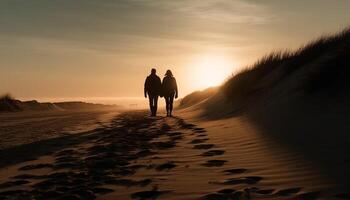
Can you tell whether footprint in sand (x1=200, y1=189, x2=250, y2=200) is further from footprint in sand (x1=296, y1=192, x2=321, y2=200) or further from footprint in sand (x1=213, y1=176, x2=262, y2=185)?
footprint in sand (x1=296, y1=192, x2=321, y2=200)

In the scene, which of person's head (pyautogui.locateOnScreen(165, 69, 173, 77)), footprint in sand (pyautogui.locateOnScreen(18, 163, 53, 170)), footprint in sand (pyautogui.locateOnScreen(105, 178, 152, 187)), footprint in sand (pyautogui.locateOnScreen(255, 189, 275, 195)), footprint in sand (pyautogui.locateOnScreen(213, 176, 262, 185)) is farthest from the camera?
person's head (pyautogui.locateOnScreen(165, 69, 173, 77))

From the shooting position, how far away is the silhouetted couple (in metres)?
19.5

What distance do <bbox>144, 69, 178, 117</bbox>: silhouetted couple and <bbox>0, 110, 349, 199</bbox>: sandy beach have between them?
34.7 ft

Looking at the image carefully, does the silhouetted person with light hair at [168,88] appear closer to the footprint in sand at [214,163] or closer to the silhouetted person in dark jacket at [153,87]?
the silhouetted person in dark jacket at [153,87]

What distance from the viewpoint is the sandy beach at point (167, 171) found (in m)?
4.56

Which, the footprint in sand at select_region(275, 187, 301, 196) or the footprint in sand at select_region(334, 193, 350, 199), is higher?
the footprint in sand at select_region(334, 193, 350, 199)

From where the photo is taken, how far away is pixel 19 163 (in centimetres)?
687

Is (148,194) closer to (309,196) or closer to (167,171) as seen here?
(167,171)

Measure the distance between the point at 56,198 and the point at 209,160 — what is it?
2513 millimetres

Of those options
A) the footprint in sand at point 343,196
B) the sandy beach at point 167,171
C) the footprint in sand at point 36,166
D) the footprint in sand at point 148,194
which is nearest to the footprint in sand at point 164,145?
the sandy beach at point 167,171

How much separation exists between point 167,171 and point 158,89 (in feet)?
45.9

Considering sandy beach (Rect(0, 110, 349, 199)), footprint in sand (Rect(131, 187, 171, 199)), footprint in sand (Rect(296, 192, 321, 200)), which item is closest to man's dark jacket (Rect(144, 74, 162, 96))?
sandy beach (Rect(0, 110, 349, 199))

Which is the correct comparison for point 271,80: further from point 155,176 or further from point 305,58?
point 155,176

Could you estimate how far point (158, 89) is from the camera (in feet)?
64.9
